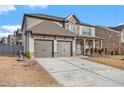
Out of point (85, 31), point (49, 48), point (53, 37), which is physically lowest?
point (49, 48)

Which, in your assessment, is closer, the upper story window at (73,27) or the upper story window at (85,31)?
the upper story window at (73,27)

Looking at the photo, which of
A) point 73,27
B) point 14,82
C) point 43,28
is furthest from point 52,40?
point 14,82

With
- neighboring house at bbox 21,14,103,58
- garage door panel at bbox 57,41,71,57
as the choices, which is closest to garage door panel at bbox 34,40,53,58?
neighboring house at bbox 21,14,103,58

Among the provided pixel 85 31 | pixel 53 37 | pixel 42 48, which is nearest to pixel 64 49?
pixel 53 37

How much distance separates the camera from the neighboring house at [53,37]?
17.4 metres

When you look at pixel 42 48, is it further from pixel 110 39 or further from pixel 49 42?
pixel 110 39

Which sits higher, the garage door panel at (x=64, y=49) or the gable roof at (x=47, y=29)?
the gable roof at (x=47, y=29)

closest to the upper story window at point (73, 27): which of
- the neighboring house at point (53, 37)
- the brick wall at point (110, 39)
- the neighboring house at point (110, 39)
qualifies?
the neighboring house at point (53, 37)

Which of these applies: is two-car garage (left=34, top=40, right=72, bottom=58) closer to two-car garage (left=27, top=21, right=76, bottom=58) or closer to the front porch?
two-car garage (left=27, top=21, right=76, bottom=58)

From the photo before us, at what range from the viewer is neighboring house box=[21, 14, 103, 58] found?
17442 millimetres

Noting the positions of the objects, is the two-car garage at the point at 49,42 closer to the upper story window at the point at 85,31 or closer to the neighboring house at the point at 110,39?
the upper story window at the point at 85,31

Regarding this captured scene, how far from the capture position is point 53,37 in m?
18.6

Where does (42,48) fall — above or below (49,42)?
below

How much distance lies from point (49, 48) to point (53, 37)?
1.44 metres
